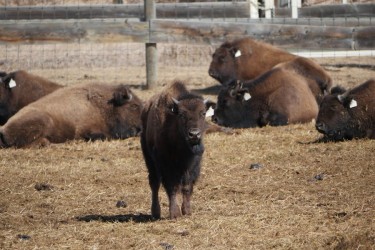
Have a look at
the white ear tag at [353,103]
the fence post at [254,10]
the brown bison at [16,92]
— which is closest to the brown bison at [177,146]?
the white ear tag at [353,103]

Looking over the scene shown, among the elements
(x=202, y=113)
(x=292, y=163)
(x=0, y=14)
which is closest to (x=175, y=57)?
(x=0, y=14)

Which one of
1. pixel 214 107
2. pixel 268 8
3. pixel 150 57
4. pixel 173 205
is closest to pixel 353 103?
pixel 214 107

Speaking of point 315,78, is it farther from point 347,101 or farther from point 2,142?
point 2,142

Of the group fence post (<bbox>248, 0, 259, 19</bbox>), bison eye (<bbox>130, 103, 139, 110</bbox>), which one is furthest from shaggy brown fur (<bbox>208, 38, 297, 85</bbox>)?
bison eye (<bbox>130, 103, 139, 110</bbox>)

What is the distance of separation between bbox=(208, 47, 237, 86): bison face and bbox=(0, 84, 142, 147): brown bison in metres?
4.98

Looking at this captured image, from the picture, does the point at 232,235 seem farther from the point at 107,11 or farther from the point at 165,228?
the point at 107,11

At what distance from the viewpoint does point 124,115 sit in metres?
15.5

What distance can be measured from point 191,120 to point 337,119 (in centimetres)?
518

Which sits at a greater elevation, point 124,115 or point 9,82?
point 9,82

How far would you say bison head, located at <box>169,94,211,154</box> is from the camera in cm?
906

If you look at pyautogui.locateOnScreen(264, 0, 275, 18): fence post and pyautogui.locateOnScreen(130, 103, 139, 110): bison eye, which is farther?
pyautogui.locateOnScreen(264, 0, 275, 18): fence post

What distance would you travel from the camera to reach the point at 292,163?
1218 centimetres

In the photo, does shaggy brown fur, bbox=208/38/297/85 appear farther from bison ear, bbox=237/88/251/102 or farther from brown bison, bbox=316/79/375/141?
brown bison, bbox=316/79/375/141

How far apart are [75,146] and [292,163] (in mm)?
3866
